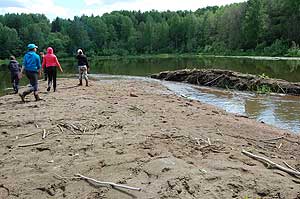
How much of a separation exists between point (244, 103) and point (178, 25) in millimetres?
117534

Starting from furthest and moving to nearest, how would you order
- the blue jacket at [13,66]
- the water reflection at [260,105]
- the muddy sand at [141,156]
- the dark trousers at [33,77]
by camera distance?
the blue jacket at [13,66]
the dark trousers at [33,77]
the water reflection at [260,105]
the muddy sand at [141,156]

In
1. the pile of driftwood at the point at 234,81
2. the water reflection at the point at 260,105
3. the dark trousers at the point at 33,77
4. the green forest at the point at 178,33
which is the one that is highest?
the green forest at the point at 178,33

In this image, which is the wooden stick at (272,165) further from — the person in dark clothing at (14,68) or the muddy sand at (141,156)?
the person in dark clothing at (14,68)

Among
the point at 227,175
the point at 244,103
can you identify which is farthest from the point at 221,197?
the point at 244,103

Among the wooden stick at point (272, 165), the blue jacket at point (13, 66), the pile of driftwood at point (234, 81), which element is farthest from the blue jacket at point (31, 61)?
the pile of driftwood at point (234, 81)

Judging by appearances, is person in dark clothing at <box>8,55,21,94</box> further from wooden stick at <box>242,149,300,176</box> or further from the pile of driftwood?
wooden stick at <box>242,149,300,176</box>

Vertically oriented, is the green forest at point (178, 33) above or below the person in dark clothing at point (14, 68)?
above

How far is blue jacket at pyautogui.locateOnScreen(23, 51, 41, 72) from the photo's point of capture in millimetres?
14250

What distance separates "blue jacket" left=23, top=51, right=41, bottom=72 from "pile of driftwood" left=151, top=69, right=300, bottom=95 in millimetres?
13138

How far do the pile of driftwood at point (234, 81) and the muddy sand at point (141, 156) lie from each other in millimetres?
11725

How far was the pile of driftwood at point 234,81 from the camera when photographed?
73.0ft

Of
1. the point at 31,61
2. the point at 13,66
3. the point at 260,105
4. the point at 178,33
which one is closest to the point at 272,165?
the point at 31,61

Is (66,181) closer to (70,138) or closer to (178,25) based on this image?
(70,138)

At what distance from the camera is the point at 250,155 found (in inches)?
290
